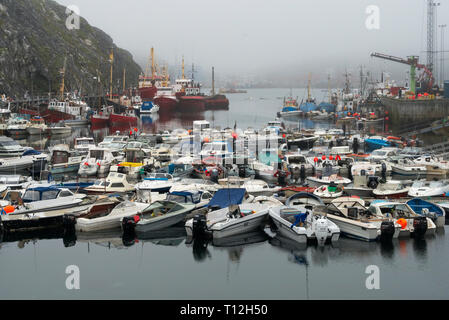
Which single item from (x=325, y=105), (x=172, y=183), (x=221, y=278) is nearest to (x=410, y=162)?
(x=172, y=183)

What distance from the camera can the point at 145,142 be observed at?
48938 millimetres

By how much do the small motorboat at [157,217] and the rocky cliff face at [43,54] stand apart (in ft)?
277

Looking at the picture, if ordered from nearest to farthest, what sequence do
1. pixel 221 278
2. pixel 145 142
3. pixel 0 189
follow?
1. pixel 221 278
2. pixel 0 189
3. pixel 145 142

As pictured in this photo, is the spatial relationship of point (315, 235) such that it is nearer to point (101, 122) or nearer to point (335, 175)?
point (335, 175)

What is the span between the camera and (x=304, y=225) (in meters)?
23.2

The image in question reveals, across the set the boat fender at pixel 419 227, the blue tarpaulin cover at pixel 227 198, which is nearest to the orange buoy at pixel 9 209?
the blue tarpaulin cover at pixel 227 198

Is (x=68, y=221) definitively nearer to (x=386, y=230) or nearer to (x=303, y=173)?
(x=386, y=230)

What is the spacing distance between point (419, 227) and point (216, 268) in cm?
899

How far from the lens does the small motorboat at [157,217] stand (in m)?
24.2

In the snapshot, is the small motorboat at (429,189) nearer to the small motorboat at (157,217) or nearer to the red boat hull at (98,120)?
the small motorboat at (157,217)

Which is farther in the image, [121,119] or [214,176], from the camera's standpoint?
[121,119]

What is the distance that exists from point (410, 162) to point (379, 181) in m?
6.08

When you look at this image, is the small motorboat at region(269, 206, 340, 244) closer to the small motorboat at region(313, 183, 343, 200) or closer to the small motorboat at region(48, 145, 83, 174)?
the small motorboat at region(313, 183, 343, 200)

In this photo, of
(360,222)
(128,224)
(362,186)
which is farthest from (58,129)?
(360,222)
